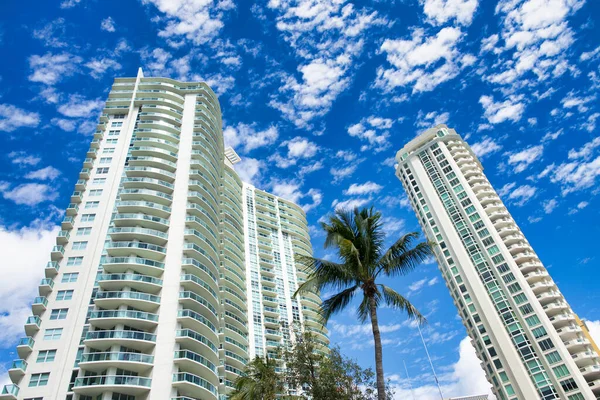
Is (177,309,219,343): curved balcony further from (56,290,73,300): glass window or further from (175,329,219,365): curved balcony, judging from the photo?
(56,290,73,300): glass window

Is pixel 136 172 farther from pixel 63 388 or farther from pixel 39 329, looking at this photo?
pixel 63 388

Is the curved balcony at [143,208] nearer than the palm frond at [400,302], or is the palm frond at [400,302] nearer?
the palm frond at [400,302]

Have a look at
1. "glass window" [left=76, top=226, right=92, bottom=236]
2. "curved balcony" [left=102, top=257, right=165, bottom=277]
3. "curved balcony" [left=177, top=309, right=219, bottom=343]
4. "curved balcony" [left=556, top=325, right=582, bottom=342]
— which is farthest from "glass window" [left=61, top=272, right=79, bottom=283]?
"curved balcony" [left=556, top=325, right=582, bottom=342]

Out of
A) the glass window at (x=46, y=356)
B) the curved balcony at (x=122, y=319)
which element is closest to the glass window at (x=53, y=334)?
the glass window at (x=46, y=356)

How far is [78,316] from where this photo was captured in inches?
1944

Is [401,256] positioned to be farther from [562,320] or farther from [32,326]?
[562,320]

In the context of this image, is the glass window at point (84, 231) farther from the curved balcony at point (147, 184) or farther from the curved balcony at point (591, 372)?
the curved balcony at point (591, 372)

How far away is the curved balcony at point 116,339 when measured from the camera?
4553 centimetres

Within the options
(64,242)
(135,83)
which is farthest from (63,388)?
(135,83)

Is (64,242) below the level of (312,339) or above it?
above

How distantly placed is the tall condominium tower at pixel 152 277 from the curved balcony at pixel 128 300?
6.3 inches

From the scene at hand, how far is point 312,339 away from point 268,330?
5080cm

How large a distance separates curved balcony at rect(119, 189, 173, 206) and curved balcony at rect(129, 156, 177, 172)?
4.77 meters

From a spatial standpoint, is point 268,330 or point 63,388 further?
point 268,330
